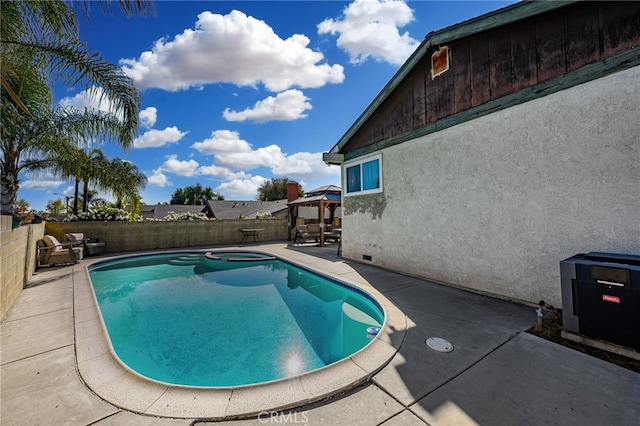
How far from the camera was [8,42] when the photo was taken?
4.39 meters

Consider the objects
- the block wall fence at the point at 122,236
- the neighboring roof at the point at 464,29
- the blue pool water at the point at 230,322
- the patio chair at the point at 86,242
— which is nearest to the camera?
the blue pool water at the point at 230,322

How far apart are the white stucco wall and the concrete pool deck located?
1.28 meters

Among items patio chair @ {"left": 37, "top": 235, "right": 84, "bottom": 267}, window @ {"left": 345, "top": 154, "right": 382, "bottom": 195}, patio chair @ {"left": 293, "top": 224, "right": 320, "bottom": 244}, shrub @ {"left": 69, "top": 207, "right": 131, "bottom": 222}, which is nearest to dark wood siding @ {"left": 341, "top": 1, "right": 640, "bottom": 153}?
window @ {"left": 345, "top": 154, "right": 382, "bottom": 195}

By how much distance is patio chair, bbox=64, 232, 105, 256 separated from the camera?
10102mm

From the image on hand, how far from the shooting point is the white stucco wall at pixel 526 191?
3.74 m

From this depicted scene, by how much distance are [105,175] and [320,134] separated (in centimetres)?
1194

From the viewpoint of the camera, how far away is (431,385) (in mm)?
2520

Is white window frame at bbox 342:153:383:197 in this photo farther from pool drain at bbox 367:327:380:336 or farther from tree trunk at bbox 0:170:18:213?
tree trunk at bbox 0:170:18:213

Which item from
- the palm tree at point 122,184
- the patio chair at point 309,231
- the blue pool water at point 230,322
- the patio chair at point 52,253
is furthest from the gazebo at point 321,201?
the patio chair at point 52,253

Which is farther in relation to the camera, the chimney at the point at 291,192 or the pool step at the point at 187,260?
the chimney at the point at 291,192

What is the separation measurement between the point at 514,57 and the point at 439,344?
5497mm

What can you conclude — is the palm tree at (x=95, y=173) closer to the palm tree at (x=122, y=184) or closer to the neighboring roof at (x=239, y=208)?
the palm tree at (x=122, y=184)
